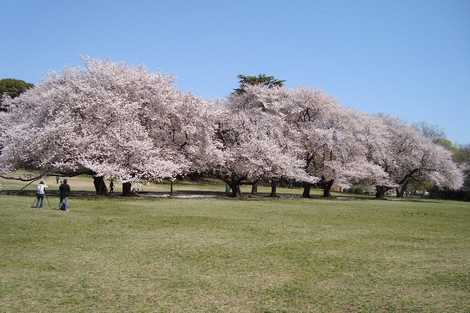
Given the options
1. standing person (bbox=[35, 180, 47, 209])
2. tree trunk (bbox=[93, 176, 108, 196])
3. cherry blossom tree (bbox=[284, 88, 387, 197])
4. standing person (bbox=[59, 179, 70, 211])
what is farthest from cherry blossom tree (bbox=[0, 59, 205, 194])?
cherry blossom tree (bbox=[284, 88, 387, 197])

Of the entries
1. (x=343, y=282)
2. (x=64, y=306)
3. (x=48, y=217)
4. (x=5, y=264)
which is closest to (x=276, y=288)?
(x=343, y=282)

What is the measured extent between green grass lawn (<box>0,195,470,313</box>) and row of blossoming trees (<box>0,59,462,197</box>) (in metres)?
14.4

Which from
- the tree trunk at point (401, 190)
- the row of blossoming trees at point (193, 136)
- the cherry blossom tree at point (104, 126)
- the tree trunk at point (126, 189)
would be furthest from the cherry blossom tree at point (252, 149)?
the tree trunk at point (401, 190)

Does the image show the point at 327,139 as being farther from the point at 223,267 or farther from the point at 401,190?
the point at 223,267

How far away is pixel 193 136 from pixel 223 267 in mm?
29637

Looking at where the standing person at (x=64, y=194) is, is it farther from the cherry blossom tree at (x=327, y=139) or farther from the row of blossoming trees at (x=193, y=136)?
the cherry blossom tree at (x=327, y=139)

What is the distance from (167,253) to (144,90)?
27134mm

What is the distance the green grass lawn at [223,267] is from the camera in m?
8.07

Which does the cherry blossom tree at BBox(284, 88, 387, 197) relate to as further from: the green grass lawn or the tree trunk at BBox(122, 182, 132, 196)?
the green grass lawn

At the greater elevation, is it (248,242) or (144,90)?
(144,90)

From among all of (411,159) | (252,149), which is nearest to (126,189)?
(252,149)

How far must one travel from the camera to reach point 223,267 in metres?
10.8

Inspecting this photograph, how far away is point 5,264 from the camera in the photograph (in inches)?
412

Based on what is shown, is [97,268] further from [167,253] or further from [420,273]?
[420,273]
